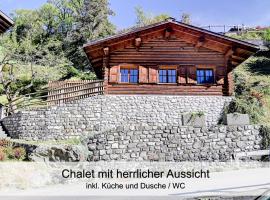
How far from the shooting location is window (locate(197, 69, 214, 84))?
66.3 ft

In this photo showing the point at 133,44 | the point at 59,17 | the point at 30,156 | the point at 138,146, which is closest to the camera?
the point at 30,156

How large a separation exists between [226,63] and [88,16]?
83.9 feet

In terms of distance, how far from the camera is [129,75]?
20.2 metres

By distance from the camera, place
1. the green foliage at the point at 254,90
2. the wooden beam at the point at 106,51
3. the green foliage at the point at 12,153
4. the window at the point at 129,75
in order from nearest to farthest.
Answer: the green foliage at the point at 12,153 → the green foliage at the point at 254,90 → the wooden beam at the point at 106,51 → the window at the point at 129,75

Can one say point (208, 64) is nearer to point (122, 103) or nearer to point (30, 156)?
point (122, 103)

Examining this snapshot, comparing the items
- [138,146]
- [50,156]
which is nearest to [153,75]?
[138,146]

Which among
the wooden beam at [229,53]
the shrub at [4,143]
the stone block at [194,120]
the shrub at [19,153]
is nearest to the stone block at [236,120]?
the stone block at [194,120]

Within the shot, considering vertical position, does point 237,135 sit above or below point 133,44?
below

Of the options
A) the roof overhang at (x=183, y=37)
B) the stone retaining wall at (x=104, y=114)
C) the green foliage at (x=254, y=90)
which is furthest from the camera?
the roof overhang at (x=183, y=37)

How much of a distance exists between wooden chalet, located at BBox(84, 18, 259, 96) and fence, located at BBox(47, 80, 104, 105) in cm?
63

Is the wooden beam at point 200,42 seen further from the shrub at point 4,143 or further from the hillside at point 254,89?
the shrub at point 4,143

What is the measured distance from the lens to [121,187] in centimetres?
1176

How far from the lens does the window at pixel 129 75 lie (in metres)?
20.1

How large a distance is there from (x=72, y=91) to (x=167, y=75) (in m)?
5.67
